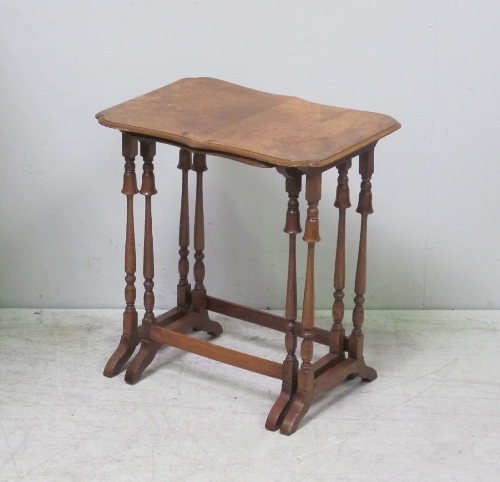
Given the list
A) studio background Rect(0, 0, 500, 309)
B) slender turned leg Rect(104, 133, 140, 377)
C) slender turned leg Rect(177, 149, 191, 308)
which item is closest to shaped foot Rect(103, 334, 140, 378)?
slender turned leg Rect(104, 133, 140, 377)

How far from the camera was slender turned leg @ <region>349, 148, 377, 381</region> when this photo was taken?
3404 mm

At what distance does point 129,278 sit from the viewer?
12.1 ft

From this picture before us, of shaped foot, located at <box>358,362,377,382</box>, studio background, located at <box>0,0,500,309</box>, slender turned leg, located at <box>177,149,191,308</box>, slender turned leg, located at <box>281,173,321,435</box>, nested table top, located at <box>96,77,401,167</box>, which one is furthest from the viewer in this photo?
studio background, located at <box>0,0,500,309</box>

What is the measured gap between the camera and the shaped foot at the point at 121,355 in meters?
3.71

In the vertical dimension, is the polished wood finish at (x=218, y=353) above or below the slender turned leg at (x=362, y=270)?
below

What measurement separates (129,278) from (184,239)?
30cm

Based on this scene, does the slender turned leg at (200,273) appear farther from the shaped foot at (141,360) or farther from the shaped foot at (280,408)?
the shaped foot at (280,408)

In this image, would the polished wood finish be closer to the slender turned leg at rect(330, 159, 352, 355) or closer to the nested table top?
the slender turned leg at rect(330, 159, 352, 355)

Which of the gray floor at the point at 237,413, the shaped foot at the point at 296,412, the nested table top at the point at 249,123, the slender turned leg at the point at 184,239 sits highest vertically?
the nested table top at the point at 249,123

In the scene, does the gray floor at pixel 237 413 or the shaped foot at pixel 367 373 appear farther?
the shaped foot at pixel 367 373

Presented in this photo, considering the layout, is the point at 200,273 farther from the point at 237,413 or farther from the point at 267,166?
the point at 267,166

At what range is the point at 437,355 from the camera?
3.88 metres

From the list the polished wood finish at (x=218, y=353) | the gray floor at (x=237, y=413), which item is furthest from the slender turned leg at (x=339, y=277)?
the polished wood finish at (x=218, y=353)

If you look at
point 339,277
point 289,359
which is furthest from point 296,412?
point 339,277
